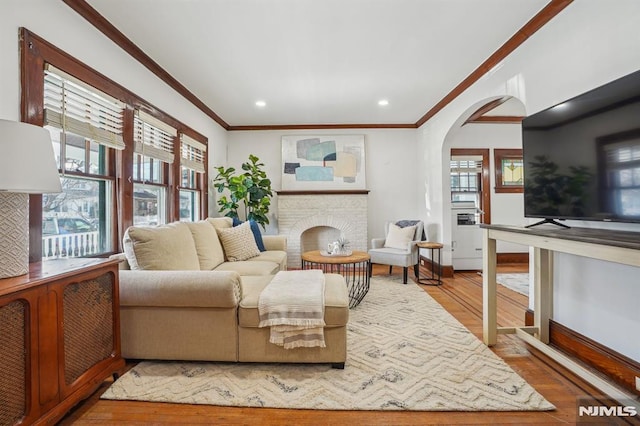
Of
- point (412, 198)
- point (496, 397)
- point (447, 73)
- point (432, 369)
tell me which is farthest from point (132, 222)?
point (412, 198)

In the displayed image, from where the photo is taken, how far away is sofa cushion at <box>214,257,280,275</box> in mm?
2924

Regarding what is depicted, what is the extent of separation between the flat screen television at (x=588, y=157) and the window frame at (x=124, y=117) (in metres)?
3.31

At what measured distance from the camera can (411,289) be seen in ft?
12.3

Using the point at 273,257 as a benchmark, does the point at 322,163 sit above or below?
above

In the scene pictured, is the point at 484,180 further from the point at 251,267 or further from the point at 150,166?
the point at 150,166

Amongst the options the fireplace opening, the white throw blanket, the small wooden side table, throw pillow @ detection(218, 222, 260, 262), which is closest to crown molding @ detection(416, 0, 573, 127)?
the small wooden side table

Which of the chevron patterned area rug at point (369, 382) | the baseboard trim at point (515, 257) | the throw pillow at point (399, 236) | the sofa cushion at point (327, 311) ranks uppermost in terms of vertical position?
the throw pillow at point (399, 236)

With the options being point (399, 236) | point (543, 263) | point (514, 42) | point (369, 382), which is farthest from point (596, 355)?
point (399, 236)

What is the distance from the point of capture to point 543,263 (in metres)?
2.26

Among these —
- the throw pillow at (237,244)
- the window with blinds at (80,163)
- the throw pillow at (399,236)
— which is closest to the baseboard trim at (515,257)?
the throw pillow at (399,236)

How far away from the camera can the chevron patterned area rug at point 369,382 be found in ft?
5.30

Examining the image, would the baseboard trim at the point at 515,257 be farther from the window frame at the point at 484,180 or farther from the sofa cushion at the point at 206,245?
the sofa cushion at the point at 206,245

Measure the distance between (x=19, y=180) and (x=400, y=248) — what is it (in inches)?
158

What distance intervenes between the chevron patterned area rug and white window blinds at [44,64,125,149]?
5.72 feet
